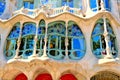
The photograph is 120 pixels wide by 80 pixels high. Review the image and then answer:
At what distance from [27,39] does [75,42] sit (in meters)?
3.63

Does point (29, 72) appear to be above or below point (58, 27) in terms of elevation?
below

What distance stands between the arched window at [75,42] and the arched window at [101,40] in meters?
0.89

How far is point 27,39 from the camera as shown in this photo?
56.0 ft

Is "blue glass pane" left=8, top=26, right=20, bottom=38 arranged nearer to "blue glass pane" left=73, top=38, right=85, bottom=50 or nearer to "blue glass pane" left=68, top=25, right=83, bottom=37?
"blue glass pane" left=68, top=25, right=83, bottom=37

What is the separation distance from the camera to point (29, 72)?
52.1ft

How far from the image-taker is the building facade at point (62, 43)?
1573 centimetres

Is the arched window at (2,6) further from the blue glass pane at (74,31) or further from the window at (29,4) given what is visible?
the blue glass pane at (74,31)

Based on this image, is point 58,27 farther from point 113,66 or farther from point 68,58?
point 113,66

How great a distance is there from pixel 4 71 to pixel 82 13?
756cm

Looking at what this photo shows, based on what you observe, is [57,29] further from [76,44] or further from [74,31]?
[76,44]

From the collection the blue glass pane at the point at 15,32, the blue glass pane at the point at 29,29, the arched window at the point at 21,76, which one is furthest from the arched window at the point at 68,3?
the arched window at the point at 21,76

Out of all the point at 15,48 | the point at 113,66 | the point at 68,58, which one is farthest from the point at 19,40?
the point at 113,66

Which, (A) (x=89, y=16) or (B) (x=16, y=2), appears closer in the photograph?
(A) (x=89, y=16)

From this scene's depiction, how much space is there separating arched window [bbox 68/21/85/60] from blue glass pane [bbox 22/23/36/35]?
9.06 feet
